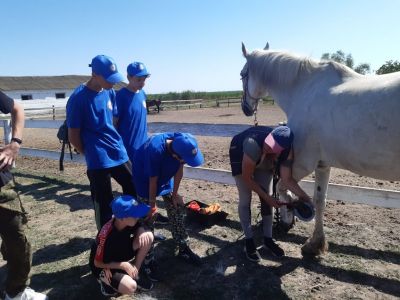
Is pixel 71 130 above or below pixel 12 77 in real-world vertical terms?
below

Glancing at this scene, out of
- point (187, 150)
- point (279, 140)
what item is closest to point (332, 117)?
point (279, 140)

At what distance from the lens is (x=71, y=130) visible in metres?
3.41

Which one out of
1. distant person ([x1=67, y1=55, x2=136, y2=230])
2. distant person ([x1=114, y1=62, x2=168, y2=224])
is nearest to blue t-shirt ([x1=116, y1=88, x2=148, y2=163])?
distant person ([x1=114, y1=62, x2=168, y2=224])

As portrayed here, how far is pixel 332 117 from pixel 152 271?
6.95 ft

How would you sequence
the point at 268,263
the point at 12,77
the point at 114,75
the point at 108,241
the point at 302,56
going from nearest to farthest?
the point at 108,241 → the point at 114,75 → the point at 268,263 → the point at 302,56 → the point at 12,77

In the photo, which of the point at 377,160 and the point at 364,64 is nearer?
the point at 377,160

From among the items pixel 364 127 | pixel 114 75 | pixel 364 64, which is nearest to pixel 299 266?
pixel 364 127

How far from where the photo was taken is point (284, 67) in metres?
3.92

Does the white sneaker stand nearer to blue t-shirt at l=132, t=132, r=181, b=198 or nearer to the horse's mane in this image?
blue t-shirt at l=132, t=132, r=181, b=198

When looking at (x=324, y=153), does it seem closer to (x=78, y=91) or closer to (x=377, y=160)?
(x=377, y=160)

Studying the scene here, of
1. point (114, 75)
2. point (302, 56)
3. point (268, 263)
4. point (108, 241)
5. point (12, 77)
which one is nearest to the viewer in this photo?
point (108, 241)

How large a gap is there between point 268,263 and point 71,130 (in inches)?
88.4

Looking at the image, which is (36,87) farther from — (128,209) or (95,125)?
Result: (128,209)

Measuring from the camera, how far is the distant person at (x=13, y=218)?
104 inches
